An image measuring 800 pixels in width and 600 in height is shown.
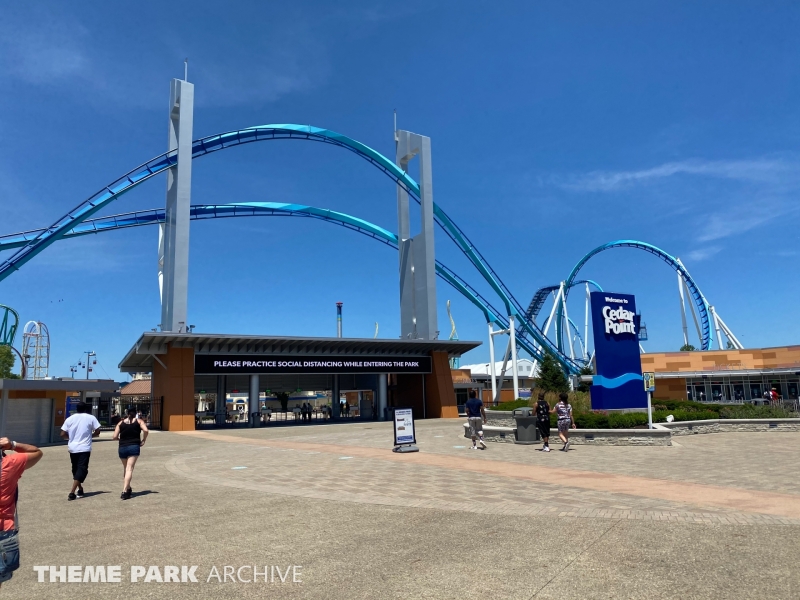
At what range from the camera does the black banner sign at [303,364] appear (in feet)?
109

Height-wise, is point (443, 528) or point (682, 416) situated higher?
point (682, 416)

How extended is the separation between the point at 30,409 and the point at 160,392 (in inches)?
453

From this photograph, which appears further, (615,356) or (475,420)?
(615,356)

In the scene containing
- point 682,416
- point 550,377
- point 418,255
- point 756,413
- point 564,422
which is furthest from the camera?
point 418,255

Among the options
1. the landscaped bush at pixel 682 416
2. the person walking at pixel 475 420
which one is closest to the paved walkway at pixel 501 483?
the person walking at pixel 475 420

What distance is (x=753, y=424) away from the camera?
70.6ft

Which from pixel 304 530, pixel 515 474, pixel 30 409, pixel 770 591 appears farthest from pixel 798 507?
pixel 30 409

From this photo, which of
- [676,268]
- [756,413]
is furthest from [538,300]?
[756,413]

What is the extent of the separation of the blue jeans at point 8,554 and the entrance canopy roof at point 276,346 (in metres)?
28.4

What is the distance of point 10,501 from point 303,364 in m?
32.1

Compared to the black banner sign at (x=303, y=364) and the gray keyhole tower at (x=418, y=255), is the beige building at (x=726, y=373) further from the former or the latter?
the black banner sign at (x=303, y=364)

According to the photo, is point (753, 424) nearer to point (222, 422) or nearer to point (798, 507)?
point (798, 507)

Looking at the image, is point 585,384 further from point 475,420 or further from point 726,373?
point 475,420

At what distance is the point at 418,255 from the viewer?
41906 millimetres
